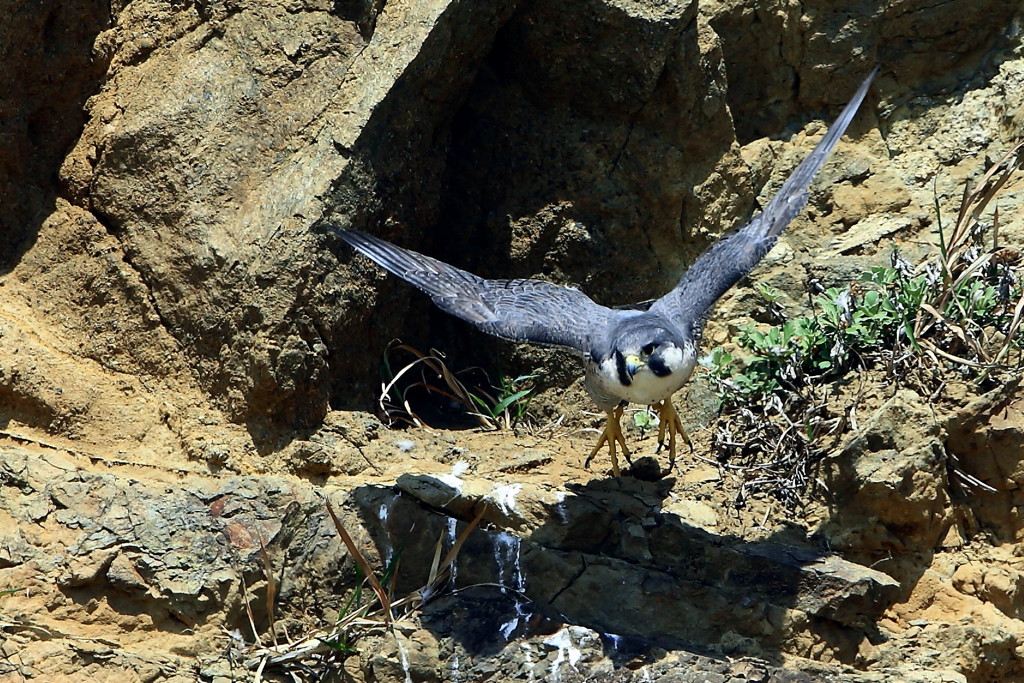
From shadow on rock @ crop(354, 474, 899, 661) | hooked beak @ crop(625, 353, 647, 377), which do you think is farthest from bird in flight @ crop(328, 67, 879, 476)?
shadow on rock @ crop(354, 474, 899, 661)

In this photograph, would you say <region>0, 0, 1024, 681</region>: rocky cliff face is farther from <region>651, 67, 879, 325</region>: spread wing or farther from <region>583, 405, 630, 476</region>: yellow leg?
<region>651, 67, 879, 325</region>: spread wing

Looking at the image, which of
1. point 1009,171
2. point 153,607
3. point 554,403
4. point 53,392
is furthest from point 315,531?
point 1009,171

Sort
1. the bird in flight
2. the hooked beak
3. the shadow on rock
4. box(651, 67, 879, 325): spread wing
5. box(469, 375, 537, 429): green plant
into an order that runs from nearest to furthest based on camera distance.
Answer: the shadow on rock < the hooked beak < the bird in flight < box(651, 67, 879, 325): spread wing < box(469, 375, 537, 429): green plant

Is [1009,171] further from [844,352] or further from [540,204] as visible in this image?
[540,204]

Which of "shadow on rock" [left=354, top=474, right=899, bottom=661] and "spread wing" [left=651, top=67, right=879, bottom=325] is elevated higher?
"spread wing" [left=651, top=67, right=879, bottom=325]

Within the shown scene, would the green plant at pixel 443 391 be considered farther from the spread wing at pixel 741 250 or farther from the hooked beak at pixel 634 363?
the hooked beak at pixel 634 363

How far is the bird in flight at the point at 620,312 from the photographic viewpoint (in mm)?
4648

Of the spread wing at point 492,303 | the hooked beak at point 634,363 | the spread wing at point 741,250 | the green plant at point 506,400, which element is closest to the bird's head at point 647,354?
the hooked beak at point 634,363

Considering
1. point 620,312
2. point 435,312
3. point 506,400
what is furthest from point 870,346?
point 435,312

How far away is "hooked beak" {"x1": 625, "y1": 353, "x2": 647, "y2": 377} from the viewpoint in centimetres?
454

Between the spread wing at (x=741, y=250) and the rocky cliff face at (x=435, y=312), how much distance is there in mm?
668

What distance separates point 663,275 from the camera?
6.09m

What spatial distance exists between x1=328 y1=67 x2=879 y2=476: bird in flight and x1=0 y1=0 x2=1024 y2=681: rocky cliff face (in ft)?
1.14

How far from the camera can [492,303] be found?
5.09 metres
